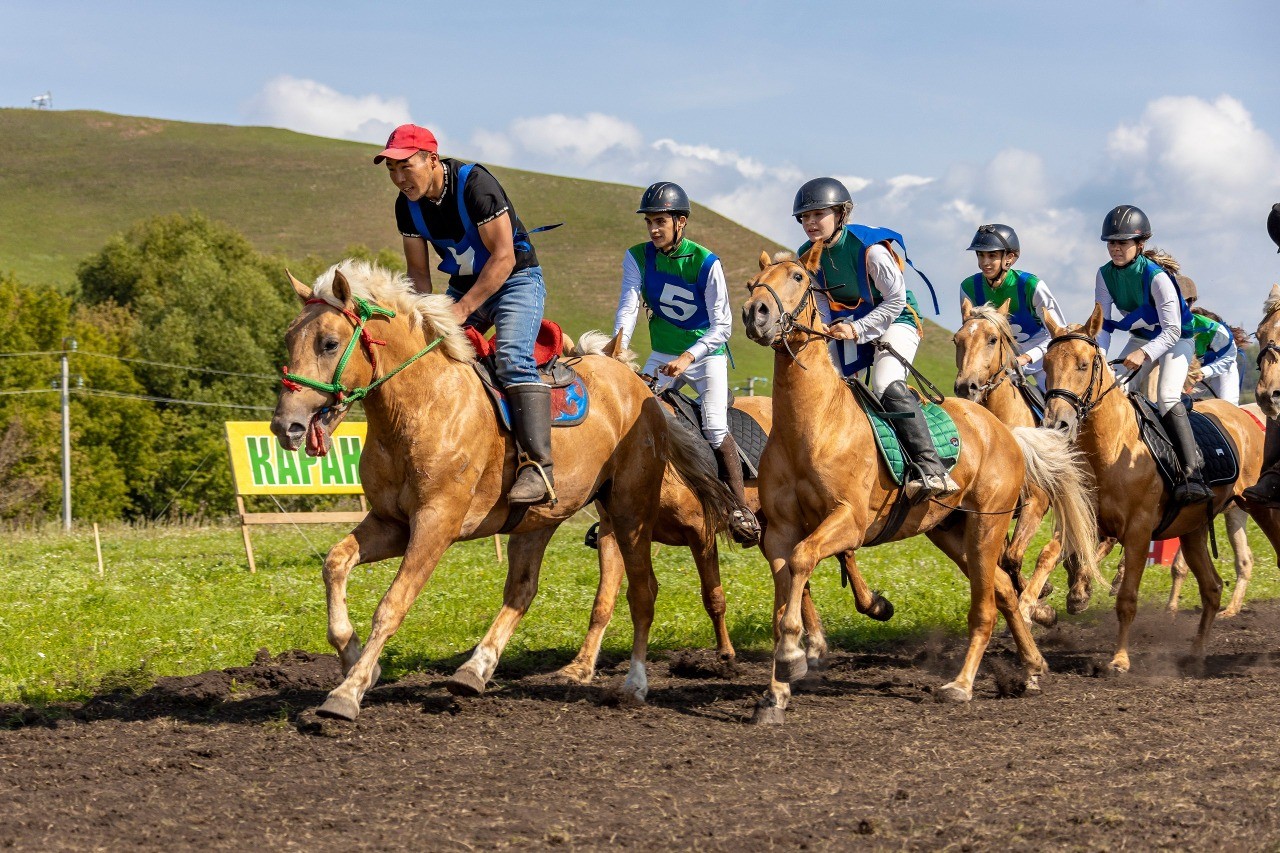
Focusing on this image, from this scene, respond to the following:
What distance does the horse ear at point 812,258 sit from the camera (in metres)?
7.52

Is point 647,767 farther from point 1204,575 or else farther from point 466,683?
point 1204,575

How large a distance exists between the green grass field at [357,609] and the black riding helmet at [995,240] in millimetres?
3315

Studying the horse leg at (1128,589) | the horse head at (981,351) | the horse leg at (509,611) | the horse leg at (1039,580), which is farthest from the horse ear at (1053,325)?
the horse leg at (509,611)

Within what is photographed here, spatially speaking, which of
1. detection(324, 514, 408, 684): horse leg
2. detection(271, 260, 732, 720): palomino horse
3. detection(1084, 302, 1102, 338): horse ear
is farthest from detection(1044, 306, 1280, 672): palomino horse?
detection(324, 514, 408, 684): horse leg

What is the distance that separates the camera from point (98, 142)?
92.6m

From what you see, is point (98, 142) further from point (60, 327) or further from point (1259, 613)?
point (1259, 613)

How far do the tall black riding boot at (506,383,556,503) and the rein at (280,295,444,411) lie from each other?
2.04 ft

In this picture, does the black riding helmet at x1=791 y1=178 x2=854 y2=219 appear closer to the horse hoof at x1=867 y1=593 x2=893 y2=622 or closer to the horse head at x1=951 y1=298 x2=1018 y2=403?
the horse head at x1=951 y1=298 x2=1018 y2=403

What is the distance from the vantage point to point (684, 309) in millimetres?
9516

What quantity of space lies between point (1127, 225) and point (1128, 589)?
9.44 ft

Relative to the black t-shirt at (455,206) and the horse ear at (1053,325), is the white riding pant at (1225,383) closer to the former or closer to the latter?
the horse ear at (1053,325)

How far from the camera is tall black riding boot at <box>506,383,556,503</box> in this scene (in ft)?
24.2

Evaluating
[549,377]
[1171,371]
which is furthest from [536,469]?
[1171,371]

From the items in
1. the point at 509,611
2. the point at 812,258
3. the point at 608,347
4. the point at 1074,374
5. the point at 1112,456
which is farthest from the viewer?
the point at 1112,456
